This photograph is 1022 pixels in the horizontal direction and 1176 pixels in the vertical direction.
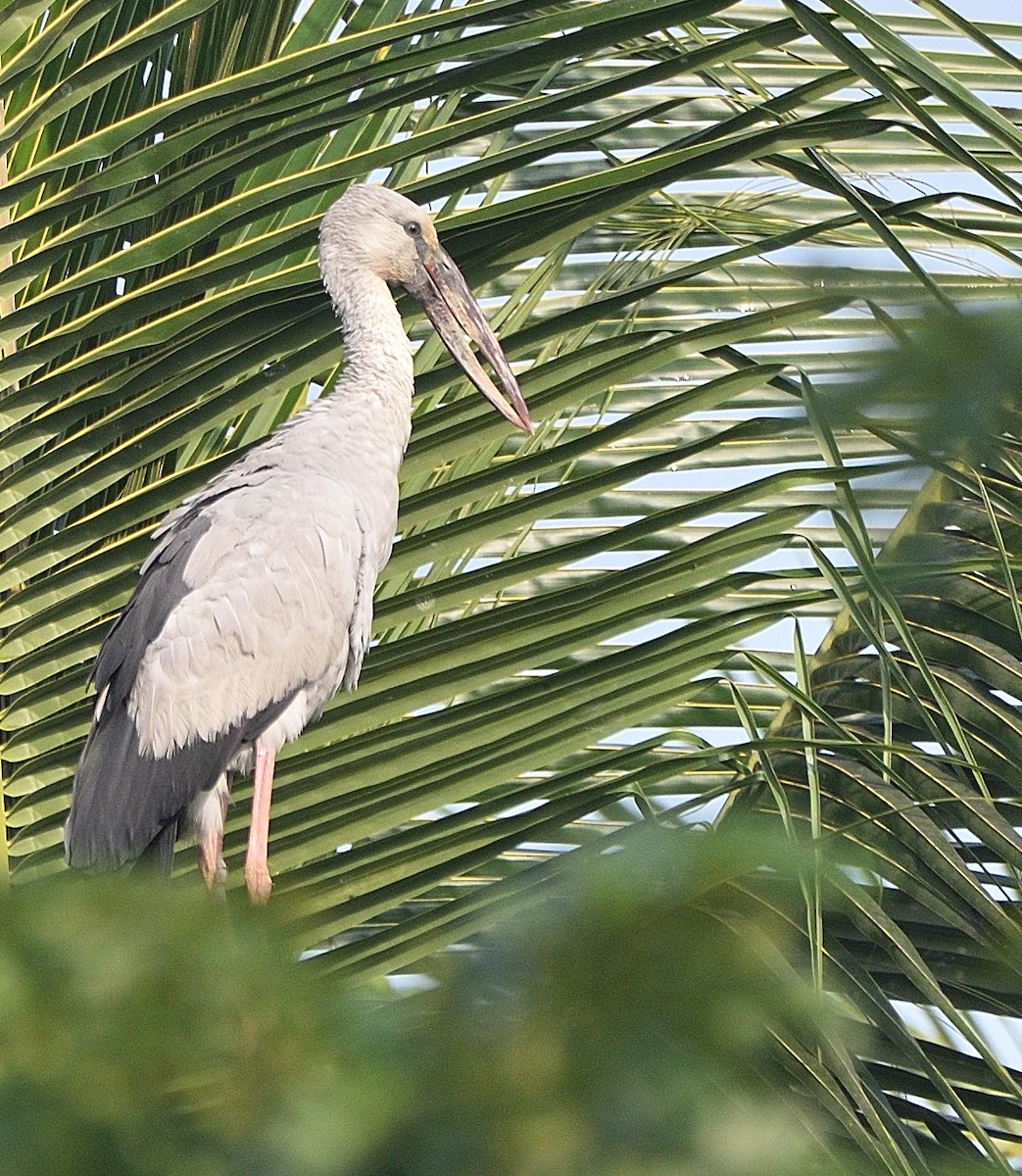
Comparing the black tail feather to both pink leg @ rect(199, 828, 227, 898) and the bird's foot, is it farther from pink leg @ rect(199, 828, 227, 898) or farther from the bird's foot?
the bird's foot

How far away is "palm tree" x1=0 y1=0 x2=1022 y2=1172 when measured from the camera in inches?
62.6

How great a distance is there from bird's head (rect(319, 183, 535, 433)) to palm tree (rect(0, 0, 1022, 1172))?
601mm

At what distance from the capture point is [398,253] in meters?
2.89

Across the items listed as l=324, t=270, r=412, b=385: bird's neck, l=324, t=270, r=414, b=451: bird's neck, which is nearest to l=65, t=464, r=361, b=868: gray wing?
l=324, t=270, r=414, b=451: bird's neck

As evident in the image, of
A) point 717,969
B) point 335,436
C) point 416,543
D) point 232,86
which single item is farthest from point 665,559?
point 717,969

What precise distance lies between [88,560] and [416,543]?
1.37ft

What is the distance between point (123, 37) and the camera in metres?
1.72

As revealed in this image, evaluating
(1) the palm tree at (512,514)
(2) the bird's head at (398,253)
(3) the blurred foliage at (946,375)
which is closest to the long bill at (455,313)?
(2) the bird's head at (398,253)

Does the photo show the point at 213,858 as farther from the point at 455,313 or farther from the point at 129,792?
the point at 455,313

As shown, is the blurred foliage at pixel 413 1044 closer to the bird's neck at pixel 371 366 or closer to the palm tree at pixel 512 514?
the palm tree at pixel 512 514

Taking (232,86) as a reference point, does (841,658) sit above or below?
below

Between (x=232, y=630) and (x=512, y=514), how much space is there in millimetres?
954

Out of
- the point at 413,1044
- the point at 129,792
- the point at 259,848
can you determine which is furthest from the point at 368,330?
the point at 413,1044

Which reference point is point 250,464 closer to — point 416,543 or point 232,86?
point 416,543
